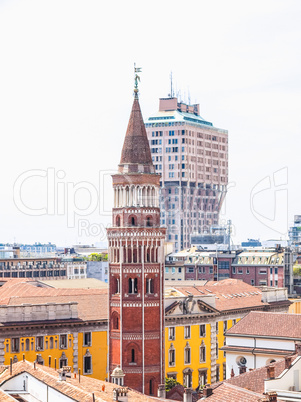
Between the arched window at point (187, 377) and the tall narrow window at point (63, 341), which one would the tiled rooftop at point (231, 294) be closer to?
the arched window at point (187, 377)

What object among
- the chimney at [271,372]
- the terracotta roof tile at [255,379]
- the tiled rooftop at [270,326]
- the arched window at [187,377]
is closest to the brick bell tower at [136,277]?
the tiled rooftop at [270,326]

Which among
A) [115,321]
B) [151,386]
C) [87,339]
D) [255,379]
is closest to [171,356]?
[87,339]

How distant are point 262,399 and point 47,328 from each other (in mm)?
40602

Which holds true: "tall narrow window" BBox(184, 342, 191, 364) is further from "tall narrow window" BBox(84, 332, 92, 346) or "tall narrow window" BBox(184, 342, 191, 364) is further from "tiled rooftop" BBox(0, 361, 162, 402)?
"tiled rooftop" BBox(0, 361, 162, 402)

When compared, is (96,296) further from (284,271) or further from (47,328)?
(284,271)

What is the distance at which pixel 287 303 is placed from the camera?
122m

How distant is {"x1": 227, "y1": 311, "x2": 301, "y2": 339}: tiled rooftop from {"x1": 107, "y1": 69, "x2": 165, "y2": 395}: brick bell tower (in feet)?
23.9

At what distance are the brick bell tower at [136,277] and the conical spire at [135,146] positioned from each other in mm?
90

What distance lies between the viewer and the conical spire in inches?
3428

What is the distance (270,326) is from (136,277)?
41.1 feet

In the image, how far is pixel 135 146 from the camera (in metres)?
87.7

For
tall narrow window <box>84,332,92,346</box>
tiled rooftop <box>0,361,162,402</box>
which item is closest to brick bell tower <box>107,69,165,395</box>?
tall narrow window <box>84,332,92,346</box>

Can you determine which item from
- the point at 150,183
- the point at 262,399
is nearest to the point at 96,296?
the point at 150,183

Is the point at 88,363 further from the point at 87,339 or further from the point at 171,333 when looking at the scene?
the point at 171,333
